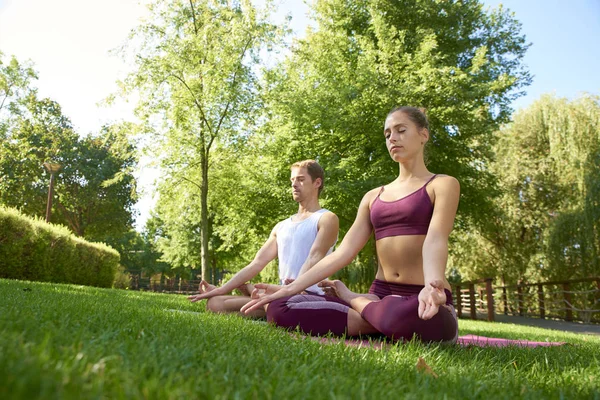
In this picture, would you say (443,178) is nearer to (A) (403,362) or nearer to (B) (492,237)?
(A) (403,362)

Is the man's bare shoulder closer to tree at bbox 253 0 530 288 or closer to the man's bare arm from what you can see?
the man's bare arm

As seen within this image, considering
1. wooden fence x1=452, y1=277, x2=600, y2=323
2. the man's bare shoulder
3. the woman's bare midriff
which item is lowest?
wooden fence x1=452, y1=277, x2=600, y2=323

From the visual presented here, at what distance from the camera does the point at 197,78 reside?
15.6 meters

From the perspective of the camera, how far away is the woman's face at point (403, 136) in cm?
352

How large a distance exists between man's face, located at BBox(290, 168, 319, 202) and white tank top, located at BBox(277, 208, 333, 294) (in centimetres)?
28

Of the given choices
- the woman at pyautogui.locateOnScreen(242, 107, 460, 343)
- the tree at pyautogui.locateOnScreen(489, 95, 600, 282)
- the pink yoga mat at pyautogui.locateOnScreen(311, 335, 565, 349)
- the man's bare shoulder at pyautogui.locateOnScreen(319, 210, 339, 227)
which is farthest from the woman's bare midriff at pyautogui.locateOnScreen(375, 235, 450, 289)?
the tree at pyautogui.locateOnScreen(489, 95, 600, 282)

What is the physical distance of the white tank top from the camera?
495 centimetres

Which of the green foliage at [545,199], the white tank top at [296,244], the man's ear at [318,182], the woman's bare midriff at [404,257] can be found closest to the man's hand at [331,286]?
the woman's bare midriff at [404,257]

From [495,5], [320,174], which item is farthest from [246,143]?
[495,5]

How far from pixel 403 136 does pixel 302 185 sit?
191 cm

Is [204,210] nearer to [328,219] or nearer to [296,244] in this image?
[296,244]

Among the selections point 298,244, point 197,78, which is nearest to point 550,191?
point 197,78

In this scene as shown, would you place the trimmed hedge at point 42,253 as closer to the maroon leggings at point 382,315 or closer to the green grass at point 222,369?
the maroon leggings at point 382,315

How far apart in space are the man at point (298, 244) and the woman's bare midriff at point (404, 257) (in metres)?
1.32
